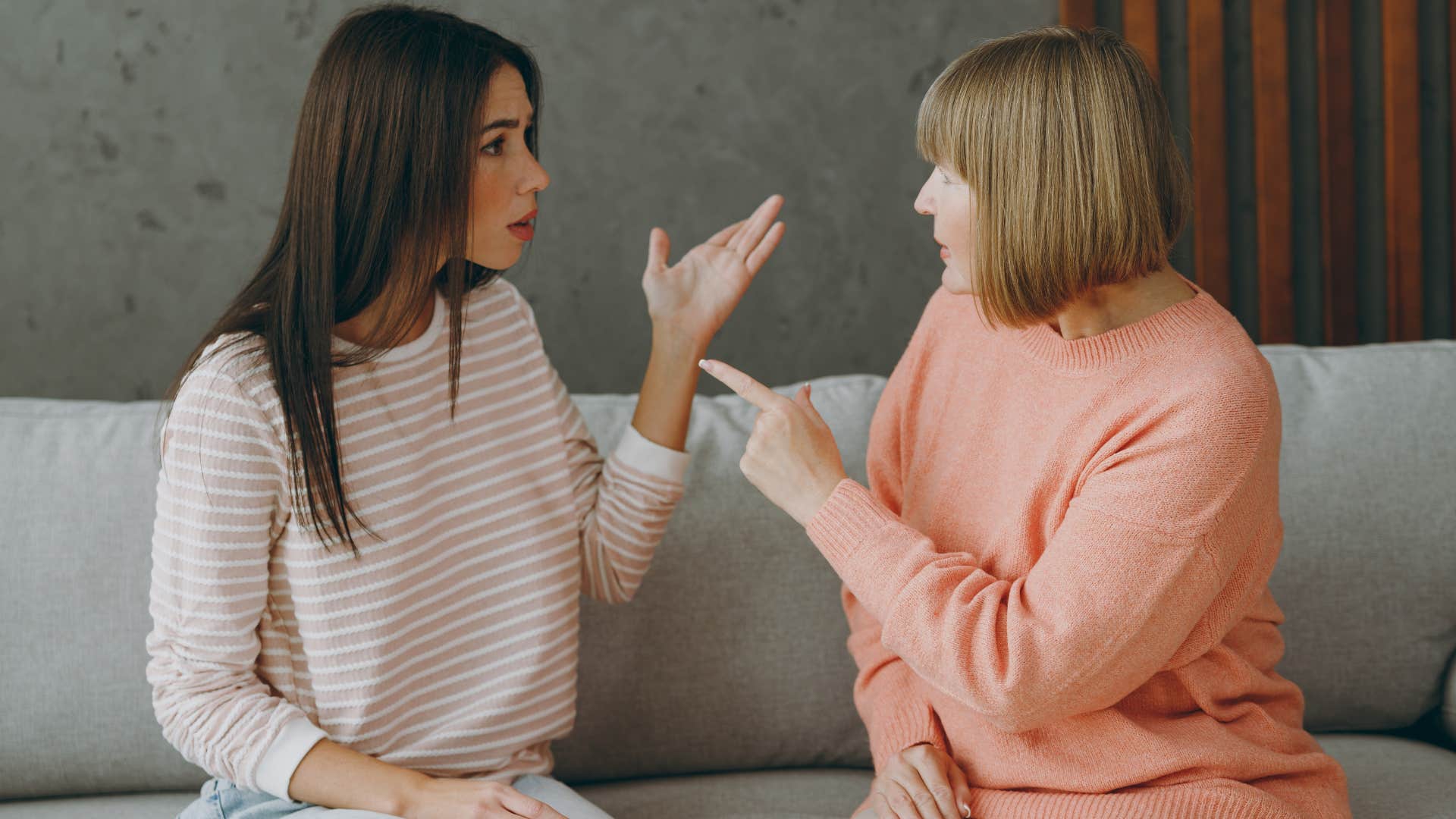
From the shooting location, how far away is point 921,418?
48.7 inches

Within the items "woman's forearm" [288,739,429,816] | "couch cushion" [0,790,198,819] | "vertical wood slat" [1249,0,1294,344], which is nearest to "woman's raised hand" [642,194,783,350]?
"woman's forearm" [288,739,429,816]

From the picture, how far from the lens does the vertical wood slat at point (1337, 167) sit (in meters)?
1.84

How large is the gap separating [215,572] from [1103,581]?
788 mm

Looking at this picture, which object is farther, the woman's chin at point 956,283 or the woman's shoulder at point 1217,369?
the woman's chin at point 956,283

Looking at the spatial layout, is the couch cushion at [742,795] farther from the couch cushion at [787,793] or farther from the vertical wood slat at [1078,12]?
the vertical wood slat at [1078,12]

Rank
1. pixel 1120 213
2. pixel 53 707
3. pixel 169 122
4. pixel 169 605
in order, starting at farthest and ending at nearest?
1. pixel 169 122
2. pixel 53 707
3. pixel 169 605
4. pixel 1120 213

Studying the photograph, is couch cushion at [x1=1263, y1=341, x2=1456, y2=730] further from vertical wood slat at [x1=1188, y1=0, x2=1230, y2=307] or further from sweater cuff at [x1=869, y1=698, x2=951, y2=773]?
sweater cuff at [x1=869, y1=698, x2=951, y2=773]

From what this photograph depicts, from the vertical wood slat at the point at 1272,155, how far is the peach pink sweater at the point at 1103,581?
91 cm

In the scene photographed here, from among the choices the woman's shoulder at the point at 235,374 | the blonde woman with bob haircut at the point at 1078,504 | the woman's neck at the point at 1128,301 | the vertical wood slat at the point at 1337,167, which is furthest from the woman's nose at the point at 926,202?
the vertical wood slat at the point at 1337,167

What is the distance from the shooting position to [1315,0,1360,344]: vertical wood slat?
1843 mm

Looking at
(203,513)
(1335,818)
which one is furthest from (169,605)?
(1335,818)

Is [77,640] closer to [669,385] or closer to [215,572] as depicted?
[215,572]

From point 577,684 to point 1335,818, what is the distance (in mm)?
851

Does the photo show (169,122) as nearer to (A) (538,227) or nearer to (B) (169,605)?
(A) (538,227)
